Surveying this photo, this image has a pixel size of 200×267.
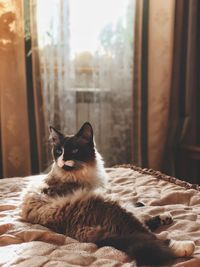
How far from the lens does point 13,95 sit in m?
2.45

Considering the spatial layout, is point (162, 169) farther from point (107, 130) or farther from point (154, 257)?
point (154, 257)

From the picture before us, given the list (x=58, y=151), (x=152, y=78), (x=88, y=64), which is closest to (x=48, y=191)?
(x=58, y=151)

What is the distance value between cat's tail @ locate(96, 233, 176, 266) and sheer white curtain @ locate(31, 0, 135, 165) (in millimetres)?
1647

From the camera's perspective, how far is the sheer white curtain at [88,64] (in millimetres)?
2428

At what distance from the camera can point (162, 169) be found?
2.78 m

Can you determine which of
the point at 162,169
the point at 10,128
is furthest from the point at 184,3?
the point at 10,128

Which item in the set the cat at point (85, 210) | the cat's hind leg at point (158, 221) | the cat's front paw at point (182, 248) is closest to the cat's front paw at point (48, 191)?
the cat at point (85, 210)

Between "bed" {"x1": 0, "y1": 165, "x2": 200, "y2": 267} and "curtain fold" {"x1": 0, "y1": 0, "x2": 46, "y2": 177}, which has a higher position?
"curtain fold" {"x1": 0, "y1": 0, "x2": 46, "y2": 177}

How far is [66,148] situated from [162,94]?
56.0 inches

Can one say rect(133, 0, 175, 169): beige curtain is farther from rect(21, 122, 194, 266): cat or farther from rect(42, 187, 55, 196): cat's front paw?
rect(42, 187, 55, 196): cat's front paw

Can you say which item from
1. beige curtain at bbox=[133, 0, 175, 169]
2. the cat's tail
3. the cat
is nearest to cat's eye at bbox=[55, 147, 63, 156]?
the cat

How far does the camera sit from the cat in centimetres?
92

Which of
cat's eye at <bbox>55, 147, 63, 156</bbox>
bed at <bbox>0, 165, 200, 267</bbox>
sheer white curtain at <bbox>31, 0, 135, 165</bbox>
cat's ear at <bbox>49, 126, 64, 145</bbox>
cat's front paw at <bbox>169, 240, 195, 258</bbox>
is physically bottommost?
bed at <bbox>0, 165, 200, 267</bbox>

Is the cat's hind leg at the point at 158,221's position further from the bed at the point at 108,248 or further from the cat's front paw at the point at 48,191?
the cat's front paw at the point at 48,191
